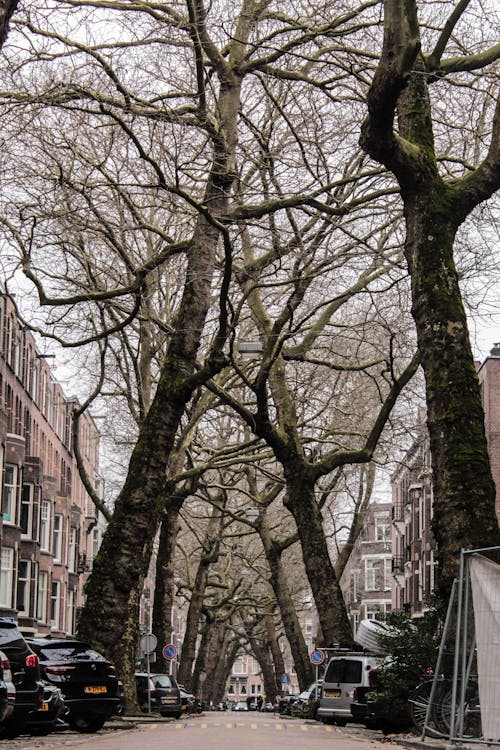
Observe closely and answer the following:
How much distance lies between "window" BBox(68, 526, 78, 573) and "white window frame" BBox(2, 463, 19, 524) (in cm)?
2173

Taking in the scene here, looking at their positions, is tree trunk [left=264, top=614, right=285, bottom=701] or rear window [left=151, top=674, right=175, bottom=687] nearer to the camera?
rear window [left=151, top=674, right=175, bottom=687]

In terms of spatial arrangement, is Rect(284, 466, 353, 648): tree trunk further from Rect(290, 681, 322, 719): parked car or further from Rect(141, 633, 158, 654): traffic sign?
Rect(141, 633, 158, 654): traffic sign

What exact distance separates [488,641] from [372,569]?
92569 mm

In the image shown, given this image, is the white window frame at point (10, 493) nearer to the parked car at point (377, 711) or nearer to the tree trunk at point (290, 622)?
the tree trunk at point (290, 622)

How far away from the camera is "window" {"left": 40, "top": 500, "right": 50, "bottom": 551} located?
58.7 metres

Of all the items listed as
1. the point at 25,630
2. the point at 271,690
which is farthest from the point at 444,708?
the point at 271,690

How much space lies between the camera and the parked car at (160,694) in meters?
37.9

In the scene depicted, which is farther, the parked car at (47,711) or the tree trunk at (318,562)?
the tree trunk at (318,562)

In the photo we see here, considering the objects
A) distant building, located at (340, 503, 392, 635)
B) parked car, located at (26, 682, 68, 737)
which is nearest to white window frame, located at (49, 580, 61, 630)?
distant building, located at (340, 503, 392, 635)

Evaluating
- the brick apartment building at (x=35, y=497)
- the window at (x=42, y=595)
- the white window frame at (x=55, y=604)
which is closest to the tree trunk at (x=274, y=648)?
the brick apartment building at (x=35, y=497)

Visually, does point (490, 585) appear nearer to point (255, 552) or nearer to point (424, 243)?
point (424, 243)

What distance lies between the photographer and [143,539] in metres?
24.7

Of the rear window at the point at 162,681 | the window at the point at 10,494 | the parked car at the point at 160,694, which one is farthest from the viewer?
the window at the point at 10,494

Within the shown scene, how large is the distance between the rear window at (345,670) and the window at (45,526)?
30464 mm
